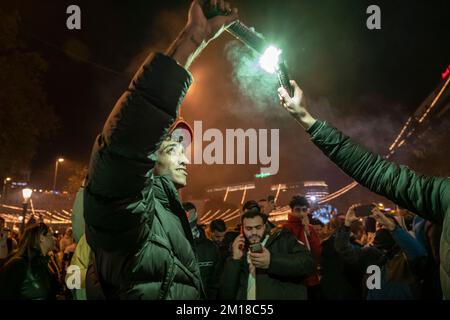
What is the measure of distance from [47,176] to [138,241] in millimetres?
60436

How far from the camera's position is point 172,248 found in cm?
176

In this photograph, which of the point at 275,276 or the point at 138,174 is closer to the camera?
the point at 138,174

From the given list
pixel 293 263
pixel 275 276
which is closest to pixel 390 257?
pixel 293 263

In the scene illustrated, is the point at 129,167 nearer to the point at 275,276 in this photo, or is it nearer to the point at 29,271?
the point at 275,276

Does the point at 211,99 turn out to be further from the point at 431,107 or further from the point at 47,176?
the point at 47,176

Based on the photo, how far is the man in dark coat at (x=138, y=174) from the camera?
117cm

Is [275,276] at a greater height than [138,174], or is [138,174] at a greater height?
[138,174]

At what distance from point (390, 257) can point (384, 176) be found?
10.8 feet

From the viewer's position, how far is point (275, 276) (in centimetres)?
398

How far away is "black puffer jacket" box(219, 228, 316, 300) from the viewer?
385 centimetres

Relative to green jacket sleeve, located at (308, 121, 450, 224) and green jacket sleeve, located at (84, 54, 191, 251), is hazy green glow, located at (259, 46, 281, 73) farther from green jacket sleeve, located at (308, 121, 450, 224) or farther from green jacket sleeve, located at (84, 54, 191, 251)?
green jacket sleeve, located at (84, 54, 191, 251)

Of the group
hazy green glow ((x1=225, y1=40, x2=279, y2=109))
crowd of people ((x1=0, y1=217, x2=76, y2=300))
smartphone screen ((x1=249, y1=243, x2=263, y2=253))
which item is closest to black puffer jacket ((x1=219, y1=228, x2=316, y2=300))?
smartphone screen ((x1=249, y1=243, x2=263, y2=253))
